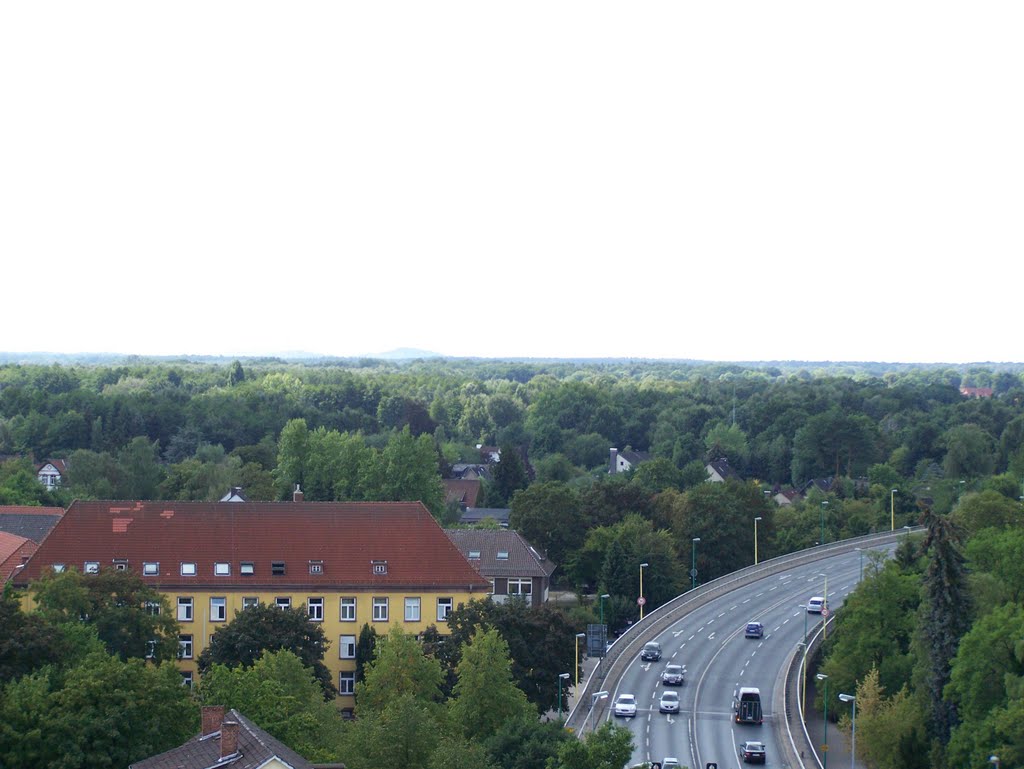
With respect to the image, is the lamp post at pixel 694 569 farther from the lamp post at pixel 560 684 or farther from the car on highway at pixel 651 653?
the lamp post at pixel 560 684

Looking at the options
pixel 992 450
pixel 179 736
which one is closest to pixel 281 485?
pixel 179 736

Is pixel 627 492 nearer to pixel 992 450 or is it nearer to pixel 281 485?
pixel 281 485

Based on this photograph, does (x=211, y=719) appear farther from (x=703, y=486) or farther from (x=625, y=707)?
(x=703, y=486)

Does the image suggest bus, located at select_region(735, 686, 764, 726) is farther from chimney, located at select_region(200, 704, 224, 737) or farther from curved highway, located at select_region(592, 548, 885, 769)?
chimney, located at select_region(200, 704, 224, 737)

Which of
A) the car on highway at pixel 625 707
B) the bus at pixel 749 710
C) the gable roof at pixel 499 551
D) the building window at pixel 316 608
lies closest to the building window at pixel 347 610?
the building window at pixel 316 608

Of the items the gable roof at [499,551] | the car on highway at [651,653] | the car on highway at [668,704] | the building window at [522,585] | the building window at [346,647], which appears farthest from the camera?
the gable roof at [499,551]

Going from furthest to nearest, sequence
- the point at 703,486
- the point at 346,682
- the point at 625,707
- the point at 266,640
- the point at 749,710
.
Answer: the point at 703,486, the point at 346,682, the point at 625,707, the point at 749,710, the point at 266,640

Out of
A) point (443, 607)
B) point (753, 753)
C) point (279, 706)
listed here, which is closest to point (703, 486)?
point (443, 607)
